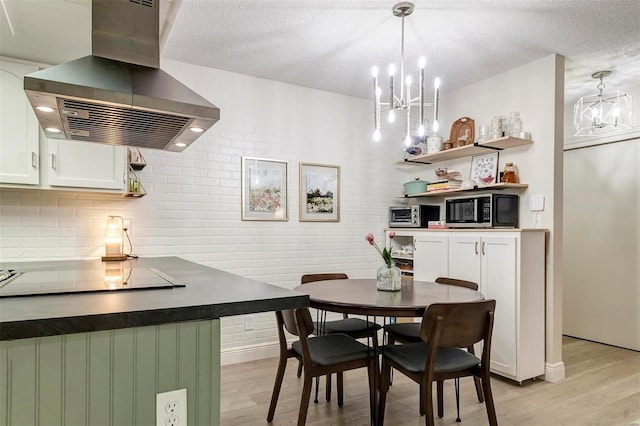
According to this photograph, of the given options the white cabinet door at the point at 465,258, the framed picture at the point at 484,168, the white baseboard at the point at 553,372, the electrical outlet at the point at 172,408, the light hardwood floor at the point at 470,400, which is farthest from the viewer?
the framed picture at the point at 484,168

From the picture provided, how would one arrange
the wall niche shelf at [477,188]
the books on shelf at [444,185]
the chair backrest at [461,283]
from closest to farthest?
the chair backrest at [461,283]
the wall niche shelf at [477,188]
the books on shelf at [444,185]

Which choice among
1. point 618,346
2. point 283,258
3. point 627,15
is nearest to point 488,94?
point 627,15

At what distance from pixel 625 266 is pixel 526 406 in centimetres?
224

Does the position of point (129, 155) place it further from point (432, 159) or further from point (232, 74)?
point (432, 159)

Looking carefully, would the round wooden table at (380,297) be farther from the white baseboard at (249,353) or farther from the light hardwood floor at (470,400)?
the white baseboard at (249,353)

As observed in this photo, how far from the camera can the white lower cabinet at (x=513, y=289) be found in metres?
2.98

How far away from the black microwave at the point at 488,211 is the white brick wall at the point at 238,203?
103cm

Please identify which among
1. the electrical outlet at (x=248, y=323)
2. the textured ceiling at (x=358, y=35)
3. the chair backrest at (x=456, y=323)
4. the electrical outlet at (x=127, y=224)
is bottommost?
the electrical outlet at (x=248, y=323)

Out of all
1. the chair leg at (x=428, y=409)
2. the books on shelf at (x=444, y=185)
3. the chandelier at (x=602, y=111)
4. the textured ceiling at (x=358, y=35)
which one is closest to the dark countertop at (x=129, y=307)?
the chair leg at (x=428, y=409)

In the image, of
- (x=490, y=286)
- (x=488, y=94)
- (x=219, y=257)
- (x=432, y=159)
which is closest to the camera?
(x=490, y=286)

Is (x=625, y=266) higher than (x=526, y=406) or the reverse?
higher

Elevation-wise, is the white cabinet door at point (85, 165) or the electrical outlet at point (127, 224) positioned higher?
the white cabinet door at point (85, 165)

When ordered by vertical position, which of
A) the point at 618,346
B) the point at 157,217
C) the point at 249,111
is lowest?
the point at 618,346

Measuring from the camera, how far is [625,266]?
3939 millimetres
